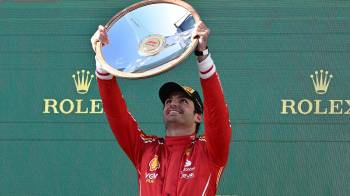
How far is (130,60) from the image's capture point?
2.10 m

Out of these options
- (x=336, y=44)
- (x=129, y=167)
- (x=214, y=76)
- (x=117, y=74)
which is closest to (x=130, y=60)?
(x=117, y=74)

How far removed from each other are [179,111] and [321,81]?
3.02 feet

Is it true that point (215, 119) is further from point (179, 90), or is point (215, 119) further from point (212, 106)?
point (179, 90)

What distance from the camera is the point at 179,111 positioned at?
2.21 m

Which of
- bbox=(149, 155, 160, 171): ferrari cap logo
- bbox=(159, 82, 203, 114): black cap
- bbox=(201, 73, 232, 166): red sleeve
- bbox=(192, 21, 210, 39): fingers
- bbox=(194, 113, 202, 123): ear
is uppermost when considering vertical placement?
bbox=(192, 21, 210, 39): fingers

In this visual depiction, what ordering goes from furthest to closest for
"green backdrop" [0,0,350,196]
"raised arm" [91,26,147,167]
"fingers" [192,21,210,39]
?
"green backdrop" [0,0,350,196]
"raised arm" [91,26,147,167]
"fingers" [192,21,210,39]

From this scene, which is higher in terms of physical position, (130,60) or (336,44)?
(336,44)

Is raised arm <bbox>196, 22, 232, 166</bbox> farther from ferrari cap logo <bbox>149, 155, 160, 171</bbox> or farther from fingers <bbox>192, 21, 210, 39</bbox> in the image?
ferrari cap logo <bbox>149, 155, 160, 171</bbox>

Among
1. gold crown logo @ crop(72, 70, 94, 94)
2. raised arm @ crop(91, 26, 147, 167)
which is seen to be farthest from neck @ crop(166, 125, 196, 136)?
gold crown logo @ crop(72, 70, 94, 94)

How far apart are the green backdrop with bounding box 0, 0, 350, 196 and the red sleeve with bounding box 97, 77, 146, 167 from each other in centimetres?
69

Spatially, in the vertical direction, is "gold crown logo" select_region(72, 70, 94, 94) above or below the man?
above

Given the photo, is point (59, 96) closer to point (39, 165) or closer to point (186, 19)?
point (39, 165)

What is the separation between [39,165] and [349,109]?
1.27 metres

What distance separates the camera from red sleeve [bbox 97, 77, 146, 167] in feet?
7.22
